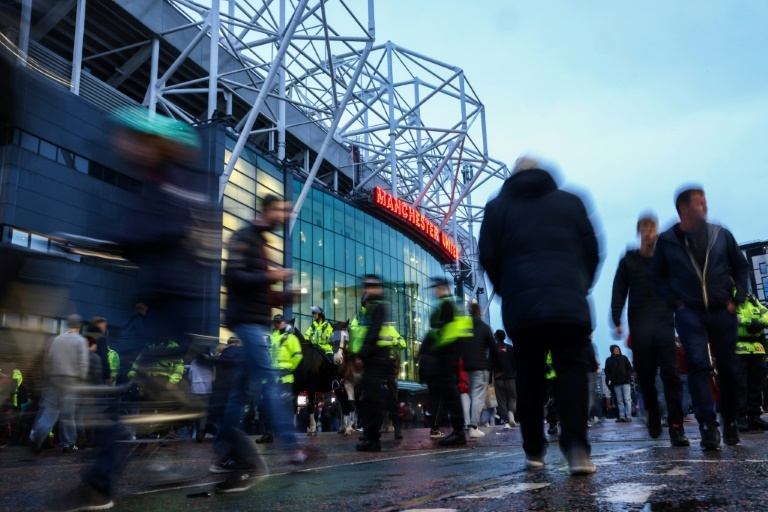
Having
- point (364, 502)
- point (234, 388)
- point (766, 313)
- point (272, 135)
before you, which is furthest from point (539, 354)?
point (272, 135)

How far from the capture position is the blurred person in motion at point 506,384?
42.5 ft

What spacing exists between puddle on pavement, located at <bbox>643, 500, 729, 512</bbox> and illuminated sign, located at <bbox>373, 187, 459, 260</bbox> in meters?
33.5

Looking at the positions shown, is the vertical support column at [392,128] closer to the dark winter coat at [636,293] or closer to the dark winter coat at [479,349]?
the dark winter coat at [479,349]

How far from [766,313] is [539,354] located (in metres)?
5.63

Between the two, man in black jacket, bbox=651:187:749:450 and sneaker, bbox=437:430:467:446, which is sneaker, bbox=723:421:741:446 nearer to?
man in black jacket, bbox=651:187:749:450

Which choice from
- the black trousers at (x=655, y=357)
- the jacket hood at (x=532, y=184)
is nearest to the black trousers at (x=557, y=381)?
the jacket hood at (x=532, y=184)

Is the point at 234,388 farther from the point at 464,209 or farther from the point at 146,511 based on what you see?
the point at 464,209

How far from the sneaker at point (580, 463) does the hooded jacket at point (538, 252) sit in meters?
0.63

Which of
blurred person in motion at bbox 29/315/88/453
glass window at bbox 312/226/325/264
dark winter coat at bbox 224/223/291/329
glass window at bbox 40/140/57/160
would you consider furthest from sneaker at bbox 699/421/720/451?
glass window at bbox 312/226/325/264

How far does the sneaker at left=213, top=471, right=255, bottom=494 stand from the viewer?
347cm

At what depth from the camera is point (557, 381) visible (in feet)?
12.6

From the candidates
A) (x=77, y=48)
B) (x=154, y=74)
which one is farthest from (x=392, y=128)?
→ (x=77, y=48)

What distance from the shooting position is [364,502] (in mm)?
2936

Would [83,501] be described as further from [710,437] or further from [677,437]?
[677,437]
